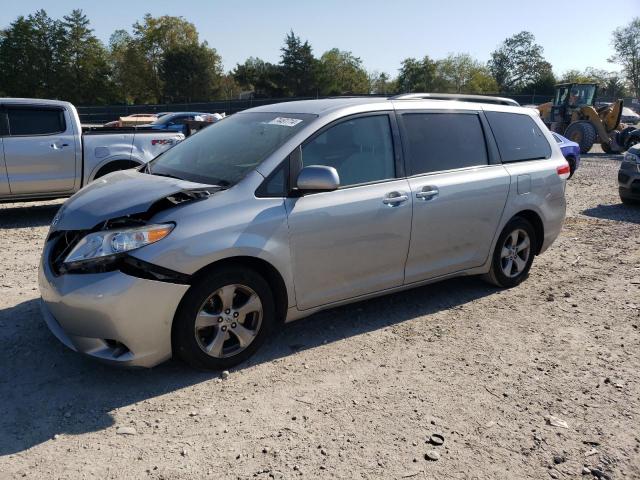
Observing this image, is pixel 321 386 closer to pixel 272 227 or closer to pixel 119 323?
pixel 272 227

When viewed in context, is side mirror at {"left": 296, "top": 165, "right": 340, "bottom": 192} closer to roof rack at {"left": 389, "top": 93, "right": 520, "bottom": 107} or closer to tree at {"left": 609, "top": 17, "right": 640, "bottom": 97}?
roof rack at {"left": 389, "top": 93, "right": 520, "bottom": 107}

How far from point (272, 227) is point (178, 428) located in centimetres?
136

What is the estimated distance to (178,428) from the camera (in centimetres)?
301

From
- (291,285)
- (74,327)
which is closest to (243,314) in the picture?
(291,285)

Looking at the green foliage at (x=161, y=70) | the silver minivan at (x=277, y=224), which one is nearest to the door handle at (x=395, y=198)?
the silver minivan at (x=277, y=224)

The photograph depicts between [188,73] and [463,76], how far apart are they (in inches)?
1837

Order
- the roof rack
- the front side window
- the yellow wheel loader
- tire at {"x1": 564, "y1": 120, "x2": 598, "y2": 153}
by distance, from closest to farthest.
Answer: the front side window → the roof rack → tire at {"x1": 564, "y1": 120, "x2": 598, "y2": 153} → the yellow wheel loader

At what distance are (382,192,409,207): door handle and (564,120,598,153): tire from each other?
61.9 feet

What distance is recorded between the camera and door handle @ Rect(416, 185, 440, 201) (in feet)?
14.3

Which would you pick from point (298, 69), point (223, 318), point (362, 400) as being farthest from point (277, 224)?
point (298, 69)

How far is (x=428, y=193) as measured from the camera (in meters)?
4.39

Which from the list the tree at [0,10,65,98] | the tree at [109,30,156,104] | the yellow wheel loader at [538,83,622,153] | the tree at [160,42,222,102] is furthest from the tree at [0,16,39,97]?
the yellow wheel loader at [538,83,622,153]

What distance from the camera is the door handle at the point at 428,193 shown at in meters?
4.35

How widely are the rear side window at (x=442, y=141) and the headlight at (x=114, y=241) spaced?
7.02 ft
